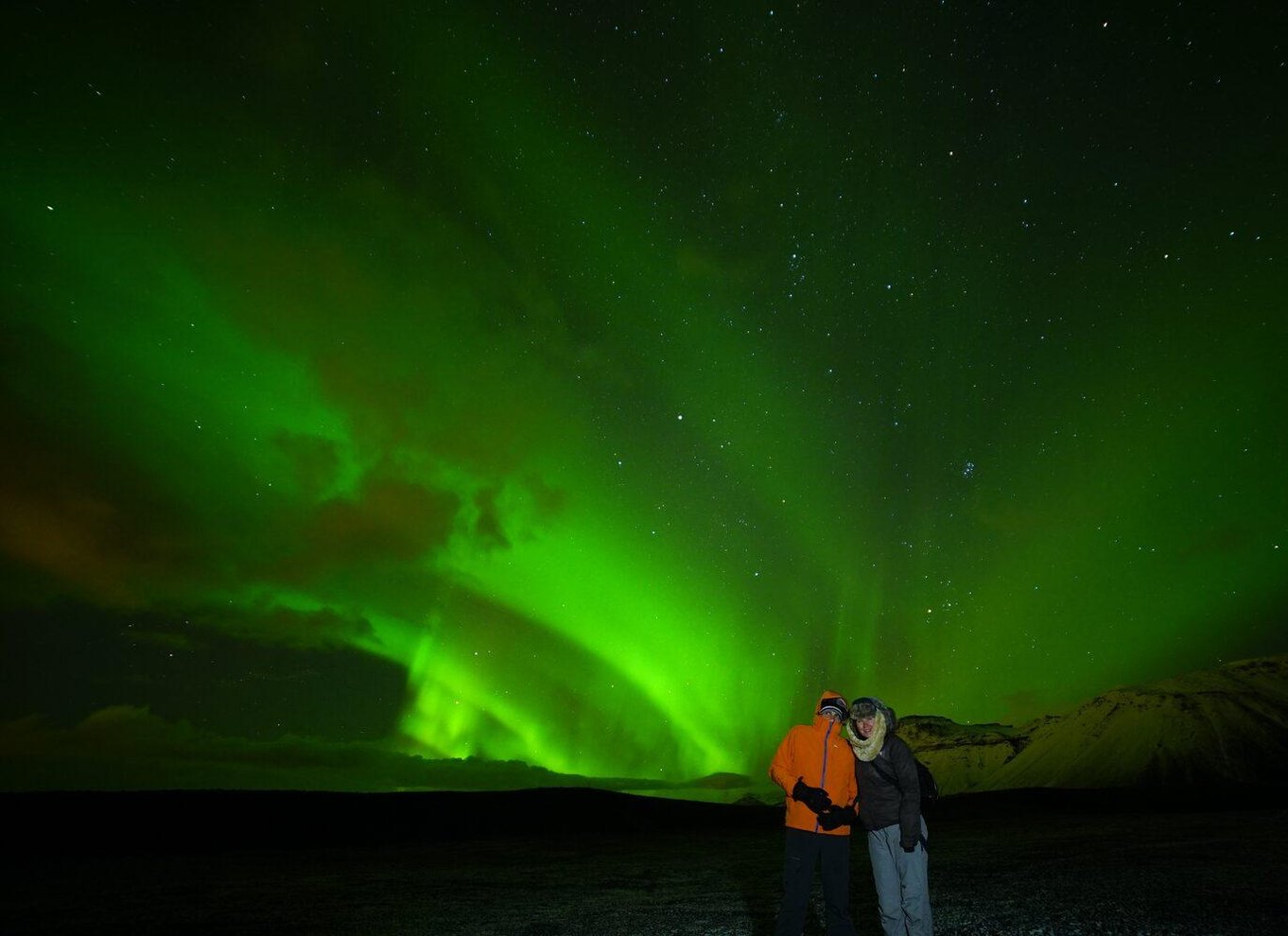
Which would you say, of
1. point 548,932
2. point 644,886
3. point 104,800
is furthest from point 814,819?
point 104,800

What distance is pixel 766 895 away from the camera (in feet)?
Result: 36.1

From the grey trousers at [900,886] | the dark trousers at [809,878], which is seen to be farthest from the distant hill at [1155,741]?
the dark trousers at [809,878]

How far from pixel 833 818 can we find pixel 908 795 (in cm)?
60

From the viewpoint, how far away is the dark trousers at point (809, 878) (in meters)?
5.30

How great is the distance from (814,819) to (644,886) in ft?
28.0

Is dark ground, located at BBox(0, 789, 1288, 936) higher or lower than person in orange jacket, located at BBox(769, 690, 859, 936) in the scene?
lower

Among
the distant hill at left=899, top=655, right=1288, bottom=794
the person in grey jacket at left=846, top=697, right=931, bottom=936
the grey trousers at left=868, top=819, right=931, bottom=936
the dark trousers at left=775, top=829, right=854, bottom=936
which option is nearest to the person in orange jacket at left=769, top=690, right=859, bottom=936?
the dark trousers at left=775, top=829, right=854, bottom=936

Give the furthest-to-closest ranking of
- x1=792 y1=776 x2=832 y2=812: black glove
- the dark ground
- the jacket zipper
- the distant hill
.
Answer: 1. the distant hill
2. the dark ground
3. the jacket zipper
4. x1=792 y1=776 x2=832 y2=812: black glove

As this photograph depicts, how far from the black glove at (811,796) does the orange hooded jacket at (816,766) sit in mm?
43

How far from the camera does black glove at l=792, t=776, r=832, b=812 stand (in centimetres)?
508

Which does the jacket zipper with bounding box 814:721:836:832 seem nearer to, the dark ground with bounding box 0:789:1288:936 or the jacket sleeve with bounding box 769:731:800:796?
the jacket sleeve with bounding box 769:731:800:796

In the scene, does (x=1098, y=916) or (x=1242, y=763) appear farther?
(x=1242, y=763)

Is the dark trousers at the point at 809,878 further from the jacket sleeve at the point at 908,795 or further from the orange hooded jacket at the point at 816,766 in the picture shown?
the jacket sleeve at the point at 908,795

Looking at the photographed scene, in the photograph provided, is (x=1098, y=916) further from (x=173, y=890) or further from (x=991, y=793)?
(x=991, y=793)
